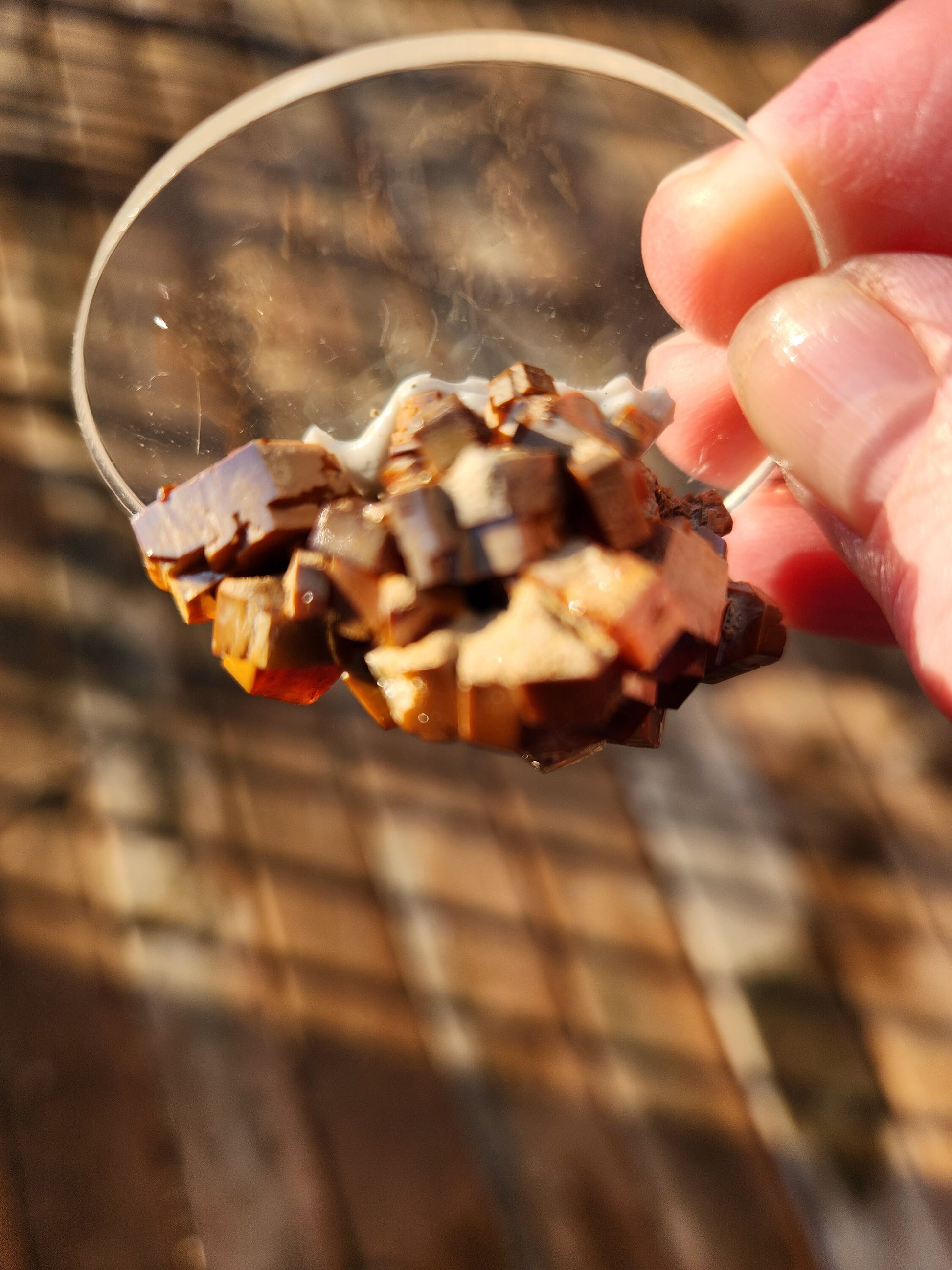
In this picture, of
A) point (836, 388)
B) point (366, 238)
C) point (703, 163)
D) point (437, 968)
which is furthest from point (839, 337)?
point (437, 968)

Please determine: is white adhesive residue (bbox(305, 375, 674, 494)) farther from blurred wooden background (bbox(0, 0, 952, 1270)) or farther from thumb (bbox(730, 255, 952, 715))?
blurred wooden background (bbox(0, 0, 952, 1270))

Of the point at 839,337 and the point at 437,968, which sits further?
the point at 437,968

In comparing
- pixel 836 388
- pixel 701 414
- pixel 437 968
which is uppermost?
pixel 836 388

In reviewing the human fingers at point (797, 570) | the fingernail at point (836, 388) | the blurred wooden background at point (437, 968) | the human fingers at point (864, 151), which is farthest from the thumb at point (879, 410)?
the blurred wooden background at point (437, 968)

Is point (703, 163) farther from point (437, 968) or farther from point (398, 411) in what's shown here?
point (437, 968)

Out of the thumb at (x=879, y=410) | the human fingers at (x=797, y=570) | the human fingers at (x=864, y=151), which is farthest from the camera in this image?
the human fingers at (x=797, y=570)

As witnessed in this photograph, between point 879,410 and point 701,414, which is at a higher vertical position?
point 879,410

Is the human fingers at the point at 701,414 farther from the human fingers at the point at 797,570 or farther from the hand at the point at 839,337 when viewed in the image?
the human fingers at the point at 797,570
